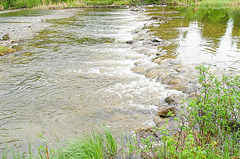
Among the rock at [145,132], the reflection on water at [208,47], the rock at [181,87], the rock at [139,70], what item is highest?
the reflection on water at [208,47]

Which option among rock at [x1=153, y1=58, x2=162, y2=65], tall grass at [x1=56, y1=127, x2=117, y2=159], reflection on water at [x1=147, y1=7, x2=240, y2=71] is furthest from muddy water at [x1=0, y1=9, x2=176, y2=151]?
reflection on water at [x1=147, y1=7, x2=240, y2=71]

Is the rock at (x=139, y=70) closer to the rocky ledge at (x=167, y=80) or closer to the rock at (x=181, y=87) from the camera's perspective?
the rocky ledge at (x=167, y=80)

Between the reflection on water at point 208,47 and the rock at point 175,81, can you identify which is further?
the reflection on water at point 208,47

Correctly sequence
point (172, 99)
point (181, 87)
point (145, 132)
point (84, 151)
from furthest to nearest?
point (181, 87), point (172, 99), point (145, 132), point (84, 151)

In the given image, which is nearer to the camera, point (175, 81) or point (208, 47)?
point (175, 81)

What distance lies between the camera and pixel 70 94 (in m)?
6.87

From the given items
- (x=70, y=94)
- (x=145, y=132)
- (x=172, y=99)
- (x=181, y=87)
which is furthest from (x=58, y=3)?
(x=145, y=132)

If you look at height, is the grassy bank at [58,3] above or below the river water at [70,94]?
above

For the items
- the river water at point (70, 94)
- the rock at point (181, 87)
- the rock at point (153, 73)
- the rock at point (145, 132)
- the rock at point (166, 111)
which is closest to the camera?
the rock at point (145, 132)

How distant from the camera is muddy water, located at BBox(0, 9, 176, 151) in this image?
201 inches

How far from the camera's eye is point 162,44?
12.8m

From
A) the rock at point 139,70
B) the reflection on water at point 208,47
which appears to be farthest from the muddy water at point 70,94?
the reflection on water at point 208,47

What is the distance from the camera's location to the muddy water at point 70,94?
5.10 metres

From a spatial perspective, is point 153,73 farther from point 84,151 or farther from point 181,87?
point 84,151
